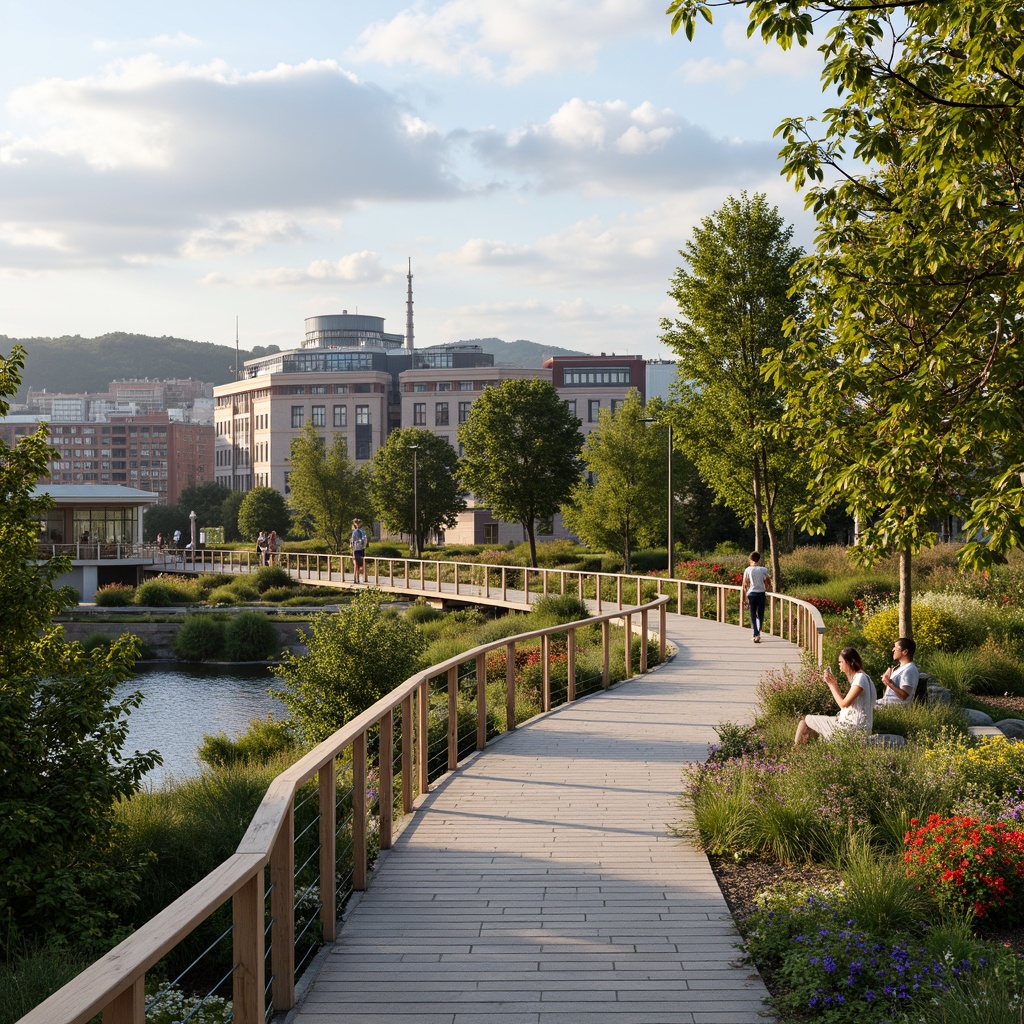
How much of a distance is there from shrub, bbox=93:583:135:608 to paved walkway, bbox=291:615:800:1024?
40.7 meters

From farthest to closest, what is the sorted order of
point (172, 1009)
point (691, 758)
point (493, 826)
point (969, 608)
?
point (969, 608) → point (691, 758) → point (493, 826) → point (172, 1009)

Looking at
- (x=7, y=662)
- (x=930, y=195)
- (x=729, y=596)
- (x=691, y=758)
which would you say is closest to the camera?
(x=930, y=195)

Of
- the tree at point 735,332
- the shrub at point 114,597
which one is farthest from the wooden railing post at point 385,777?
the shrub at point 114,597

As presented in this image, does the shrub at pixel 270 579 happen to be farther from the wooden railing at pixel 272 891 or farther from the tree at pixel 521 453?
the wooden railing at pixel 272 891

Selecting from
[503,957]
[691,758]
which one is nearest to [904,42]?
[691,758]

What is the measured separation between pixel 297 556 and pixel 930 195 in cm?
4956

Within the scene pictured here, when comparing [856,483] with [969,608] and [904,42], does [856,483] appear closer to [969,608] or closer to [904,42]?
[904,42]

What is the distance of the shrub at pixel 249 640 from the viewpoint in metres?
38.5

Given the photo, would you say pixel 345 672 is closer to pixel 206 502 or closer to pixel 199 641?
pixel 199 641

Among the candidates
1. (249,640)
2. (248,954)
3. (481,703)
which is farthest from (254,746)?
(249,640)

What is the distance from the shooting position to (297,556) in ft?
186

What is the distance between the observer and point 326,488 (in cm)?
7106

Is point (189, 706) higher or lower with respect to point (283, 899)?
lower

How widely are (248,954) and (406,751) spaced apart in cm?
442
